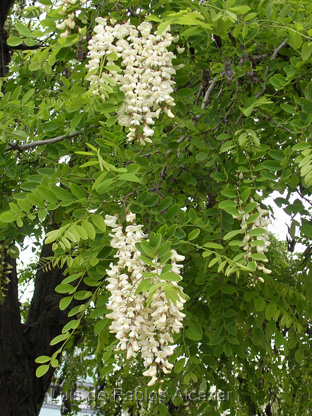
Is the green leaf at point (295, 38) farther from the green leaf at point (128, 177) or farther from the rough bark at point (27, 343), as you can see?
the rough bark at point (27, 343)

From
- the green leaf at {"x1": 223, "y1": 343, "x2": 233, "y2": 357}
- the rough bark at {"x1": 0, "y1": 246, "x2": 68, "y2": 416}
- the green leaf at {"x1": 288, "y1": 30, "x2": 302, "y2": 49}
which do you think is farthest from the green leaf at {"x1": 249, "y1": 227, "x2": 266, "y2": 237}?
the rough bark at {"x1": 0, "y1": 246, "x2": 68, "y2": 416}

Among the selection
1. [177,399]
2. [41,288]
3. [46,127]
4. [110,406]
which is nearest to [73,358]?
[110,406]

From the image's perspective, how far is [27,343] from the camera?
348 centimetres

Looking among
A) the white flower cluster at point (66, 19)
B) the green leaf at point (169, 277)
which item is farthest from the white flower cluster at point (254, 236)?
the white flower cluster at point (66, 19)

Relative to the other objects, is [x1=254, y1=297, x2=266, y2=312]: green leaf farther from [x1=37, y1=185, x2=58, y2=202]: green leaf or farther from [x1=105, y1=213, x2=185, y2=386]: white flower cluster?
[x1=37, y1=185, x2=58, y2=202]: green leaf

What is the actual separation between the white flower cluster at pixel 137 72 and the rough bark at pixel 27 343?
2322 mm

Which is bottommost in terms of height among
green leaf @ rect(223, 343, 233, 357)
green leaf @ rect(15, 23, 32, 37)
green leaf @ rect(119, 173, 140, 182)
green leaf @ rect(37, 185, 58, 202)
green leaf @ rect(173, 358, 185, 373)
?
green leaf @ rect(173, 358, 185, 373)

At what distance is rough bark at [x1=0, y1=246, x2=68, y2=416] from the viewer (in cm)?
329

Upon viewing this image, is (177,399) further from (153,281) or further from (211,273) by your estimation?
(153,281)

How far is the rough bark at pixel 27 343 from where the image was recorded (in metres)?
3.29

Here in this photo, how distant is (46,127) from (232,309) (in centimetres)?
96

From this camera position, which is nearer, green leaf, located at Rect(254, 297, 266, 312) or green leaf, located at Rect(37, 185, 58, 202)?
green leaf, located at Rect(37, 185, 58, 202)

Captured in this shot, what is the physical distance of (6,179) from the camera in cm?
220

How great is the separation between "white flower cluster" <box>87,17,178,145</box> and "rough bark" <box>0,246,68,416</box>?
2322 millimetres
